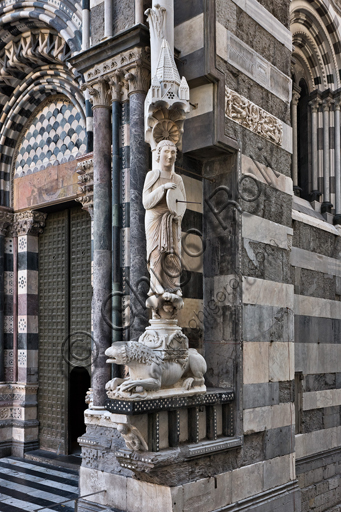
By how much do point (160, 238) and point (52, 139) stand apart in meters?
4.20

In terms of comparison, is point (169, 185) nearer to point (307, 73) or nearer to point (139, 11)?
point (139, 11)

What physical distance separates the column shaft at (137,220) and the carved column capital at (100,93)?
525mm

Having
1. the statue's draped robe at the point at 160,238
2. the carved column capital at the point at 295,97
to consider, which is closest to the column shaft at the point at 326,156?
the carved column capital at the point at 295,97

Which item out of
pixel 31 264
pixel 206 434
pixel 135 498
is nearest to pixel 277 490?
pixel 206 434

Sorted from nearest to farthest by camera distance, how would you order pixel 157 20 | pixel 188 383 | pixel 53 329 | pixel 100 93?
pixel 188 383 < pixel 157 20 < pixel 100 93 < pixel 53 329

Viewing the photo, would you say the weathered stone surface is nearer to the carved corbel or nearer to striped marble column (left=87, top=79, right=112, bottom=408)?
striped marble column (left=87, top=79, right=112, bottom=408)

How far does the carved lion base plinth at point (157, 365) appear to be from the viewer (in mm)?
4320

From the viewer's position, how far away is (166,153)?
4.84 m

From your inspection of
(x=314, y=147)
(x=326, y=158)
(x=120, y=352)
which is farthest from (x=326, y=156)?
(x=120, y=352)

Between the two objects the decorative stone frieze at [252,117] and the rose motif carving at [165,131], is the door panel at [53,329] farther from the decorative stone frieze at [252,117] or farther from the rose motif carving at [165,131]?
the rose motif carving at [165,131]

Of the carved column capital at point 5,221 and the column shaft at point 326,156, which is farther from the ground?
the column shaft at point 326,156

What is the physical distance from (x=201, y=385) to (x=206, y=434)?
598mm

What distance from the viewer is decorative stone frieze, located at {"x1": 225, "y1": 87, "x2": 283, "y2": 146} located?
5.71 metres

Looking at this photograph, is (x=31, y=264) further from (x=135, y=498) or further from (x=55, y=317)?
(x=135, y=498)
